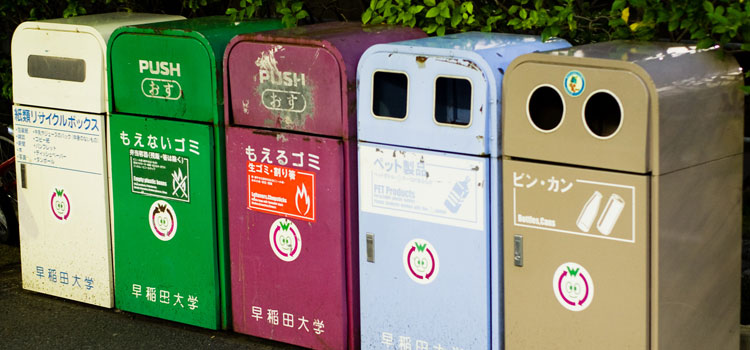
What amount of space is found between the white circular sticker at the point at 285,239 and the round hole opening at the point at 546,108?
1.39 meters

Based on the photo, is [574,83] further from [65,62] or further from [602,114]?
[65,62]

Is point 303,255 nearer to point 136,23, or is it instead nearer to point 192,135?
point 192,135

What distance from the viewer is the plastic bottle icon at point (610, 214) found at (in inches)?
178

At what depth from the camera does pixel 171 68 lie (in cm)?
580

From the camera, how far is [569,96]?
458cm

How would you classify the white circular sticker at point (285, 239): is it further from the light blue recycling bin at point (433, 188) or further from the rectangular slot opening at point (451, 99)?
the rectangular slot opening at point (451, 99)

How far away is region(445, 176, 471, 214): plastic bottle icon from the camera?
16.2ft

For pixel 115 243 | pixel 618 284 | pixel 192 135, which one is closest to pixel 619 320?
pixel 618 284

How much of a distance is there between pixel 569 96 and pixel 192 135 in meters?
2.11

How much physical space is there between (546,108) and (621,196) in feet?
1.89

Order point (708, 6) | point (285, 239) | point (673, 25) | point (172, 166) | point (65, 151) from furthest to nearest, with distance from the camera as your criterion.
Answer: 1. point (65, 151)
2. point (172, 166)
3. point (285, 239)
4. point (673, 25)
5. point (708, 6)

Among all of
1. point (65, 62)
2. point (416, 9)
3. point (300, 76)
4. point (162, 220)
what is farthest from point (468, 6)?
point (65, 62)

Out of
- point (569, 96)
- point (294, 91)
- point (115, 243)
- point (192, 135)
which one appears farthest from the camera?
point (115, 243)

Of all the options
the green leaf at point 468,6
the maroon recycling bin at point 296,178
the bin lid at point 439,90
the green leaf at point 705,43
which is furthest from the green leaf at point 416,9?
the green leaf at point 705,43
